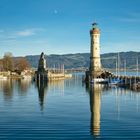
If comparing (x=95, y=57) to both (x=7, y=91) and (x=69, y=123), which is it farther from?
(x=69, y=123)

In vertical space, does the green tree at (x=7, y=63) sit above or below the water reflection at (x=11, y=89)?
above

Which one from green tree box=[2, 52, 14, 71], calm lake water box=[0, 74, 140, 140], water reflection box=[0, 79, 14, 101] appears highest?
green tree box=[2, 52, 14, 71]

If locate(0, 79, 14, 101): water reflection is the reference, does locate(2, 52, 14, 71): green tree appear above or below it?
above

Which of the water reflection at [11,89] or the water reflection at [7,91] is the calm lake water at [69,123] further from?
the water reflection at [11,89]

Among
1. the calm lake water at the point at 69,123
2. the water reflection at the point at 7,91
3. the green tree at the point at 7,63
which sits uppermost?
the green tree at the point at 7,63

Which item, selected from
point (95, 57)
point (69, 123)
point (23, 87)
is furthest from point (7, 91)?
point (69, 123)

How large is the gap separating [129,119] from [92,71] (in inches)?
2955

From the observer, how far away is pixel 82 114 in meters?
42.4

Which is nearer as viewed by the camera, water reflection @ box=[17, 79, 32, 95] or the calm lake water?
the calm lake water

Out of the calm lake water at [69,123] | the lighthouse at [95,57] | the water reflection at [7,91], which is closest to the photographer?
the calm lake water at [69,123]

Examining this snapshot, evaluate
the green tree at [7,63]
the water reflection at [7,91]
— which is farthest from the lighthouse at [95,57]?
the green tree at [7,63]

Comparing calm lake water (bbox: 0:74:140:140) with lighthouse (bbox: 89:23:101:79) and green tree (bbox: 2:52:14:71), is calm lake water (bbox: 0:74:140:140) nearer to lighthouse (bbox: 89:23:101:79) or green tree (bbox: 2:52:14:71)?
lighthouse (bbox: 89:23:101:79)

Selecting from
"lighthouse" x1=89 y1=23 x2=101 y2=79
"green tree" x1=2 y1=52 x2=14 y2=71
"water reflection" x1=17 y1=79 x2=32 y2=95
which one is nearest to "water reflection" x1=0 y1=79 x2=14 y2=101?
"water reflection" x1=17 y1=79 x2=32 y2=95

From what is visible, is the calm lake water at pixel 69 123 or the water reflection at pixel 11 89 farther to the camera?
the water reflection at pixel 11 89
